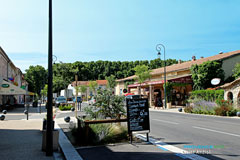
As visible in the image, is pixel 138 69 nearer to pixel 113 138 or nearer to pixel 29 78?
pixel 113 138

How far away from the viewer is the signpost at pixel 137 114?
24.9 ft

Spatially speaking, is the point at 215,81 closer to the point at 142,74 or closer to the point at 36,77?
the point at 142,74

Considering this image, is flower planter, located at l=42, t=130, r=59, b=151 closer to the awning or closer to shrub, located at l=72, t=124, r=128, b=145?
shrub, located at l=72, t=124, r=128, b=145

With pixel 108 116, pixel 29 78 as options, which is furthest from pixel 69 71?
pixel 29 78

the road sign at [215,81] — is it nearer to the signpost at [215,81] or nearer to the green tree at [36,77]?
the signpost at [215,81]

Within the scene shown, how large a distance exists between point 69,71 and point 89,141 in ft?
91.0

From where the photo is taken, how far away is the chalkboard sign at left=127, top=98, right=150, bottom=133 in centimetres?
758

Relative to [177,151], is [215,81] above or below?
above

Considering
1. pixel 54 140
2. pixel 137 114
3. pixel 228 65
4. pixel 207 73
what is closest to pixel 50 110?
pixel 54 140

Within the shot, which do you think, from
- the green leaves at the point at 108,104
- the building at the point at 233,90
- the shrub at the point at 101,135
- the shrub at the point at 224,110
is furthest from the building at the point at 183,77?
the shrub at the point at 101,135

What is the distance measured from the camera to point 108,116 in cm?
851

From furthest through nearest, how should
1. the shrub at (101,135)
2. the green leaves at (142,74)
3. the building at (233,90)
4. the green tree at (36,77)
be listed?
the green tree at (36,77) → the green leaves at (142,74) → the building at (233,90) → the shrub at (101,135)

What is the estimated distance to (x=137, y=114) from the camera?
7.69 metres

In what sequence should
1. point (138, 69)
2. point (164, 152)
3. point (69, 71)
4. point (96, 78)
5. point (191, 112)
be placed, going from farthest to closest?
point (96, 78) → point (138, 69) → point (69, 71) → point (191, 112) → point (164, 152)
